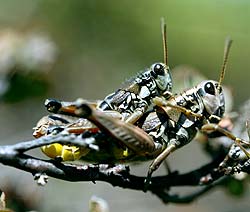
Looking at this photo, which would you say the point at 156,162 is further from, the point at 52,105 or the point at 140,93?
the point at 52,105

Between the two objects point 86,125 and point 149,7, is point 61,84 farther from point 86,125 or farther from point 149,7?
point 86,125

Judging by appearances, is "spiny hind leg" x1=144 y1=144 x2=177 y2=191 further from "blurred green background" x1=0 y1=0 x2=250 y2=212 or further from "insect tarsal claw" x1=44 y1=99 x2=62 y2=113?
"blurred green background" x1=0 y1=0 x2=250 y2=212

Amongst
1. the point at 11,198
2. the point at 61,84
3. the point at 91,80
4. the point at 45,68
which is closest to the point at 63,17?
the point at 91,80

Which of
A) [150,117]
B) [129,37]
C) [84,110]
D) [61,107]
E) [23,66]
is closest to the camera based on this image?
[84,110]

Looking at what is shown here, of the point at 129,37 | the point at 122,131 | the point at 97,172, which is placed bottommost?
the point at 129,37

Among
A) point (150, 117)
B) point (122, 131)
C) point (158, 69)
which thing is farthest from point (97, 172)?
point (158, 69)

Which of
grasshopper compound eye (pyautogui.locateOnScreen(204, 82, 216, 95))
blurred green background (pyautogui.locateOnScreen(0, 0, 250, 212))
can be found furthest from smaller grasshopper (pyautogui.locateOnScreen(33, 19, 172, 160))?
blurred green background (pyautogui.locateOnScreen(0, 0, 250, 212))

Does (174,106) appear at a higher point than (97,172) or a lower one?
higher

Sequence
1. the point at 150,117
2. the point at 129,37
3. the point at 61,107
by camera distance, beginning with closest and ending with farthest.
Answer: the point at 61,107 → the point at 150,117 → the point at 129,37
